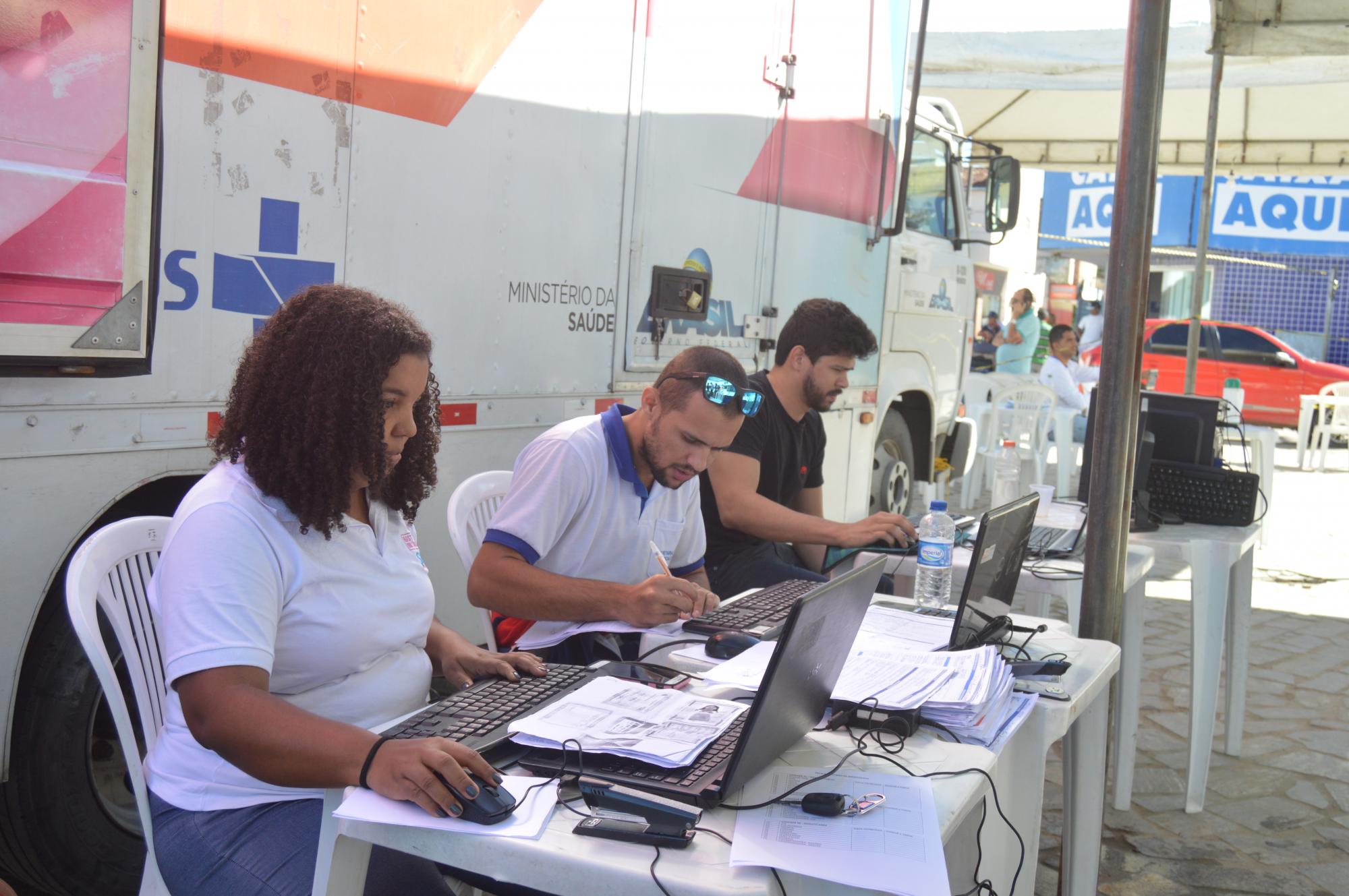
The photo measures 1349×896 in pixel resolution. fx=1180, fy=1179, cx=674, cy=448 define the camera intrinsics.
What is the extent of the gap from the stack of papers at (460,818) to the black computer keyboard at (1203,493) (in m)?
3.28

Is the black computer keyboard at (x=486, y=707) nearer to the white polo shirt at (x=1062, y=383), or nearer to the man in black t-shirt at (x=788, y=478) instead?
the man in black t-shirt at (x=788, y=478)

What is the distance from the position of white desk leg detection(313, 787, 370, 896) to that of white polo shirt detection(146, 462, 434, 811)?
0.17m

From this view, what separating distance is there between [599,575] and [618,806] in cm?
134

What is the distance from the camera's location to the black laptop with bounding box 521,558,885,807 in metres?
1.51

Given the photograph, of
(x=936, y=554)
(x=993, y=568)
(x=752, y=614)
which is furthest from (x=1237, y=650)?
(x=752, y=614)

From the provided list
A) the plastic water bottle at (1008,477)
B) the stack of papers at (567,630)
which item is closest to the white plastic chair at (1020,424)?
the plastic water bottle at (1008,477)

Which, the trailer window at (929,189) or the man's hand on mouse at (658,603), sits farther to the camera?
the trailer window at (929,189)

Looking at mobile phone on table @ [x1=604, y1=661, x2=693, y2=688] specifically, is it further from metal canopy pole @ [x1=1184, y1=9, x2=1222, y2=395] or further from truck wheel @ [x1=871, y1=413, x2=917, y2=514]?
metal canopy pole @ [x1=1184, y1=9, x2=1222, y2=395]

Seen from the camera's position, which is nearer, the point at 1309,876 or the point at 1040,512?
the point at 1309,876

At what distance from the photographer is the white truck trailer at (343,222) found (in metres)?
2.21

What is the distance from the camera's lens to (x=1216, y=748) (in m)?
4.40

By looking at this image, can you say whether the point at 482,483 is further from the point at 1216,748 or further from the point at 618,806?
the point at 1216,748

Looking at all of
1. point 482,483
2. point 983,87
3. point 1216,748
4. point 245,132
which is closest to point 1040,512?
point 1216,748

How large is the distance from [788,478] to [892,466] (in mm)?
2787
